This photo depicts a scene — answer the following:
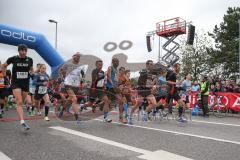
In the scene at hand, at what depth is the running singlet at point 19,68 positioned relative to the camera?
7660mm

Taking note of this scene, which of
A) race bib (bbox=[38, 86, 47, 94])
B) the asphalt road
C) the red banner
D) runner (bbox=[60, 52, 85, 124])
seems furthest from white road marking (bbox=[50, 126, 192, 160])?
the red banner

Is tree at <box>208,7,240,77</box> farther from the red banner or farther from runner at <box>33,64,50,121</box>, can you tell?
runner at <box>33,64,50,121</box>

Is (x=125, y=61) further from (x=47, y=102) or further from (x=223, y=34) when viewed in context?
(x=223, y=34)

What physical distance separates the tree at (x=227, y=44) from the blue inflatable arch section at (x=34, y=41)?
3182 cm

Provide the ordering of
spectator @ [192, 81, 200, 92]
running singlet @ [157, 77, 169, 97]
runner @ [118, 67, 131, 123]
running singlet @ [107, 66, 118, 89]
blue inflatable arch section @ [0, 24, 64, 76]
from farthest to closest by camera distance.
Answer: spectator @ [192, 81, 200, 92] → blue inflatable arch section @ [0, 24, 64, 76] → running singlet @ [157, 77, 169, 97] → runner @ [118, 67, 131, 123] → running singlet @ [107, 66, 118, 89]

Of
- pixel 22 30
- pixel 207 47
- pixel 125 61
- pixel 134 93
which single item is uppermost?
pixel 207 47

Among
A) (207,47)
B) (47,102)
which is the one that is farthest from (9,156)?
(207,47)

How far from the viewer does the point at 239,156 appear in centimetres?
512

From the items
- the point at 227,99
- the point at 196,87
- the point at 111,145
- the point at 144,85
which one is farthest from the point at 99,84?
the point at 196,87

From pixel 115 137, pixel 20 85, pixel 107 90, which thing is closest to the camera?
pixel 115 137

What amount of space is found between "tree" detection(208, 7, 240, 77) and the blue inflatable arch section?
3182cm

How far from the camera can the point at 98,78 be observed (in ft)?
31.0

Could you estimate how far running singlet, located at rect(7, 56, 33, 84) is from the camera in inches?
302

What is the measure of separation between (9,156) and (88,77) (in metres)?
8.21
